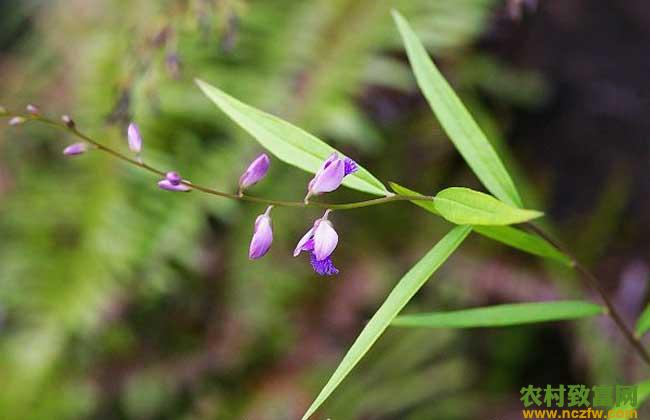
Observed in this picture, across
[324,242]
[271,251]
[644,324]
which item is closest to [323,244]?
[324,242]

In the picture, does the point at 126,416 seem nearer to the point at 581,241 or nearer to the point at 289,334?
the point at 289,334

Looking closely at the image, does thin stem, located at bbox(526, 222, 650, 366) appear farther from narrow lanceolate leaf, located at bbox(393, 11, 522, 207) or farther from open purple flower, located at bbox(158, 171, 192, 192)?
open purple flower, located at bbox(158, 171, 192, 192)

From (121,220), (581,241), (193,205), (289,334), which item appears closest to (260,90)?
(193,205)

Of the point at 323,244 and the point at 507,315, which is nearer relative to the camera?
the point at 323,244

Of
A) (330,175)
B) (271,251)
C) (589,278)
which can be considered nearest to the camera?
(330,175)

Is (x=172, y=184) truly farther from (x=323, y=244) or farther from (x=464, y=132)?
(x=464, y=132)

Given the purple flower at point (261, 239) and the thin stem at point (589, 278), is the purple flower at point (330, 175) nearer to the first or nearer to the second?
the purple flower at point (261, 239)
